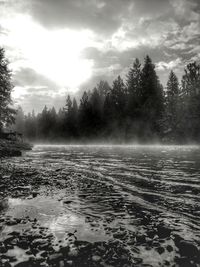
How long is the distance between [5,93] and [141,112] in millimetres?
41273

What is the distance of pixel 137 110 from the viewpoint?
7019 centimetres

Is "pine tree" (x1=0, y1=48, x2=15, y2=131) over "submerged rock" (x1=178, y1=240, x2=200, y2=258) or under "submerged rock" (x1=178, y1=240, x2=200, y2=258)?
over

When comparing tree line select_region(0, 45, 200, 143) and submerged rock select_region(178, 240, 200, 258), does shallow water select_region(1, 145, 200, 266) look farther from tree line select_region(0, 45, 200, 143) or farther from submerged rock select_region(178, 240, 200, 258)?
tree line select_region(0, 45, 200, 143)

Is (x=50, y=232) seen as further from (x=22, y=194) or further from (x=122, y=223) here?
(x=22, y=194)

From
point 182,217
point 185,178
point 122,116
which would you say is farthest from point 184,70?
point 182,217

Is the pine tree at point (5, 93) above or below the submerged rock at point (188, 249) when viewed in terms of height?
above

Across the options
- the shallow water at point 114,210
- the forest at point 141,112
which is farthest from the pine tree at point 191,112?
the shallow water at point 114,210

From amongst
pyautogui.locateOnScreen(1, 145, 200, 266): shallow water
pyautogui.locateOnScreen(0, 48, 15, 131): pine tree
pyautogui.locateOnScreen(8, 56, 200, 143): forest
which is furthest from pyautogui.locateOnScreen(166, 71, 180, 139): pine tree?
pyautogui.locateOnScreen(1, 145, 200, 266): shallow water

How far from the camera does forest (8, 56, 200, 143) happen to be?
190 feet

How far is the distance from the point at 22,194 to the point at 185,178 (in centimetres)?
642

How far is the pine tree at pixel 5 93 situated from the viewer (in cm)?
3547

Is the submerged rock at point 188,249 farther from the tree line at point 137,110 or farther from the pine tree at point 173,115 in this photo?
the pine tree at point 173,115

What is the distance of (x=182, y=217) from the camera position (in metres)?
5.49

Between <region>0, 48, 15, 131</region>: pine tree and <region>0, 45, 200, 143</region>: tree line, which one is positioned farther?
<region>0, 45, 200, 143</region>: tree line
